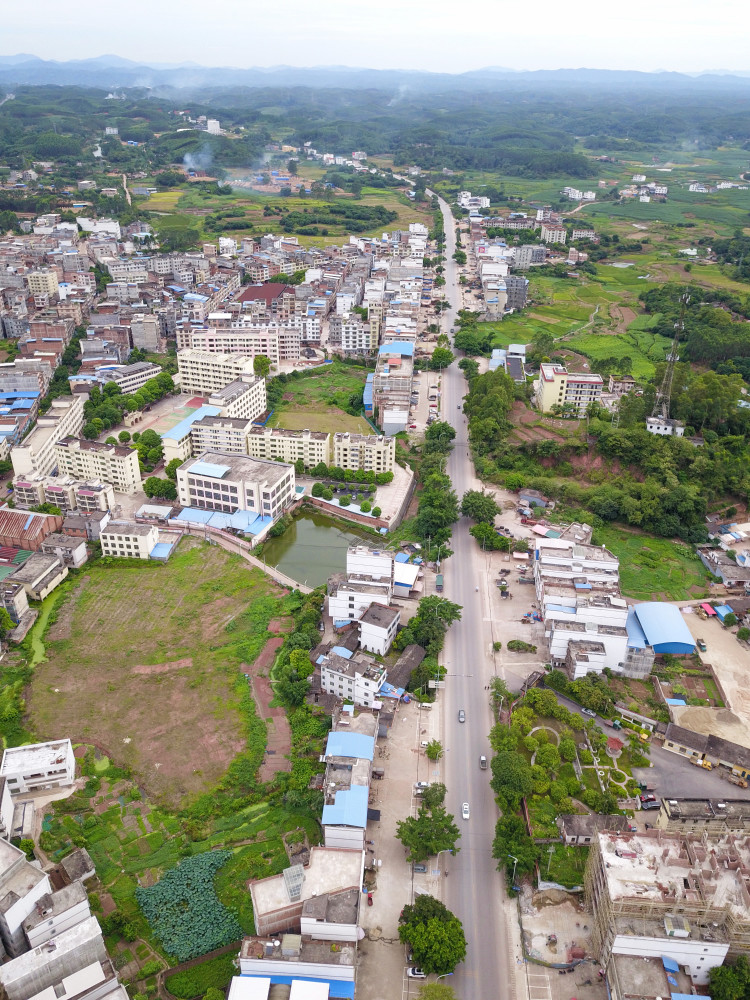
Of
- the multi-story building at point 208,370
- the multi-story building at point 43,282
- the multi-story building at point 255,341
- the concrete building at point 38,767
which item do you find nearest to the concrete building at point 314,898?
the concrete building at point 38,767

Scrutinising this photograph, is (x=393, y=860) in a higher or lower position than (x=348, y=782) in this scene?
lower

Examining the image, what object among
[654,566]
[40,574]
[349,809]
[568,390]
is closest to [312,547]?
[40,574]

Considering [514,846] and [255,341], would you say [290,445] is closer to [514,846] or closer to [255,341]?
[255,341]

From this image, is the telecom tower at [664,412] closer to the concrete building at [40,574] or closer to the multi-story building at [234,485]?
the multi-story building at [234,485]

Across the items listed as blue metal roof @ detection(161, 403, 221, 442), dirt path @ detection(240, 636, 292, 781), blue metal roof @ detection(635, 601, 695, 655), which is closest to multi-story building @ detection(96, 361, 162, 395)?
blue metal roof @ detection(161, 403, 221, 442)

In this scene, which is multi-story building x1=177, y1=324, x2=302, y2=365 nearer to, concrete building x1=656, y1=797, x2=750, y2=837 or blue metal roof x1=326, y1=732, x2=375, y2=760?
blue metal roof x1=326, y1=732, x2=375, y2=760

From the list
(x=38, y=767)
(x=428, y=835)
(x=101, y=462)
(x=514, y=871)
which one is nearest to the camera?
(x=514, y=871)
